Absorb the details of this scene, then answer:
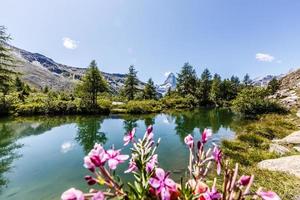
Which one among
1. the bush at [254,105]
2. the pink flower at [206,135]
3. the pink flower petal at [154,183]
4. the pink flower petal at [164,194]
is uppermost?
the bush at [254,105]

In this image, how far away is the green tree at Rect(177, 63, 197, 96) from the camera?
2601 inches

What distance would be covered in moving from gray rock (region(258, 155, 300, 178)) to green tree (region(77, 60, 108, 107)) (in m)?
32.8

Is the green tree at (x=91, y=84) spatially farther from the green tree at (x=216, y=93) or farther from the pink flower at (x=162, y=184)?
the pink flower at (x=162, y=184)

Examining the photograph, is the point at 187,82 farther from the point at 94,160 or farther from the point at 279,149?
the point at 94,160

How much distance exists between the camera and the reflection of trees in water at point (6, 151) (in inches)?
416

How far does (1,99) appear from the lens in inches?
1356

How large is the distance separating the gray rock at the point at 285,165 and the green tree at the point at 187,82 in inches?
2243

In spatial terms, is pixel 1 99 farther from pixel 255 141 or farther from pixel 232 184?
pixel 232 184

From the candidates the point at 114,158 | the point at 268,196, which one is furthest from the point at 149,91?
the point at 268,196

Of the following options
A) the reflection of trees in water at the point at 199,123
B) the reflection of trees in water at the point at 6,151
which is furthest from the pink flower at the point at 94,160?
the reflection of trees in water at the point at 199,123

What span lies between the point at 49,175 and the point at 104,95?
56.2m

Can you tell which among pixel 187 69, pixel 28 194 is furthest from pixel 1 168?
pixel 187 69

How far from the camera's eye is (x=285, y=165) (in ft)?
26.6

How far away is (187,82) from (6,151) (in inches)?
2223
